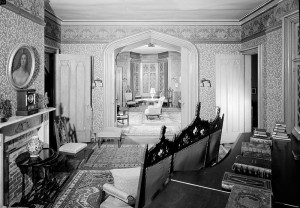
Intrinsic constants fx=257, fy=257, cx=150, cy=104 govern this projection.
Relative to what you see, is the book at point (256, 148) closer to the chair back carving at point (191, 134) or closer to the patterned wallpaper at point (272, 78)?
the chair back carving at point (191, 134)

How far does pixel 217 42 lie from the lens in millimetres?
7422

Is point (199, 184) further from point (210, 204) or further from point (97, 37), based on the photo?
point (97, 37)

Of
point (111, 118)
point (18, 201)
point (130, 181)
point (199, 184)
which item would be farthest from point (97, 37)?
point (199, 184)

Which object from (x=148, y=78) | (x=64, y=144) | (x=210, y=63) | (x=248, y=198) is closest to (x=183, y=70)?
(x=210, y=63)

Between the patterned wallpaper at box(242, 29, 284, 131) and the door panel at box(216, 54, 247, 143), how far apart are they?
1161 mm

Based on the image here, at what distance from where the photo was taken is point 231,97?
735cm

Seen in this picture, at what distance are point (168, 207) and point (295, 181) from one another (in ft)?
3.44

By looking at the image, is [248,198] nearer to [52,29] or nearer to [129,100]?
[52,29]

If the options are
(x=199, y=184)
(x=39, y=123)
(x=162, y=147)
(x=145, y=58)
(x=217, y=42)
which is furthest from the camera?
(x=145, y=58)

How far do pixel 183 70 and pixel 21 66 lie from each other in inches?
186

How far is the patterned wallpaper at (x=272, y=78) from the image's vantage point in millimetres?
5230

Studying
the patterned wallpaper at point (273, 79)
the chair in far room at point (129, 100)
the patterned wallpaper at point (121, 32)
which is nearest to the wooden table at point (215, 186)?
the patterned wallpaper at point (273, 79)

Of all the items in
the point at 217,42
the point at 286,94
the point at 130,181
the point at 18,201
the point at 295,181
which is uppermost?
the point at 217,42

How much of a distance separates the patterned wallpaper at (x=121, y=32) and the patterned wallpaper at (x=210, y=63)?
198 millimetres
